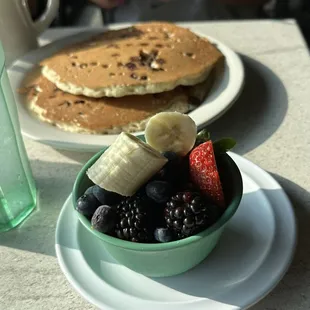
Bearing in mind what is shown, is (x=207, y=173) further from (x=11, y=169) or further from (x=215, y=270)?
(x=11, y=169)

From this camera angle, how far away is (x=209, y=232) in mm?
617

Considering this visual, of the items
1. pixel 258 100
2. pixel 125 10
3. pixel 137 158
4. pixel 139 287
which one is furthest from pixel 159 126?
pixel 125 10

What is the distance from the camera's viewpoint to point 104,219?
624 millimetres

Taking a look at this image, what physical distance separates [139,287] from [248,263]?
149 mm

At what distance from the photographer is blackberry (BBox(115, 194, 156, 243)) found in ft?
2.04

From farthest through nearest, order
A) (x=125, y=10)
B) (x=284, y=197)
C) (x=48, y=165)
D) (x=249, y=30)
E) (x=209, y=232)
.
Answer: (x=125, y=10), (x=249, y=30), (x=48, y=165), (x=284, y=197), (x=209, y=232)

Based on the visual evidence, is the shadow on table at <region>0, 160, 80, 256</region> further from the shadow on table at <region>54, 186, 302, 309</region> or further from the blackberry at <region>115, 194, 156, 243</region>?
the blackberry at <region>115, 194, 156, 243</region>

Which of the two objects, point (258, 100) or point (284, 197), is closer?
point (284, 197)

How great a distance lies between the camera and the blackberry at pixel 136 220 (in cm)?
62

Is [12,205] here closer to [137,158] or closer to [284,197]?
[137,158]

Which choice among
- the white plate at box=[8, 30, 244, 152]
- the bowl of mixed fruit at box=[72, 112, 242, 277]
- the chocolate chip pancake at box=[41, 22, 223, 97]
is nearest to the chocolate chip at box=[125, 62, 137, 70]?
the chocolate chip pancake at box=[41, 22, 223, 97]

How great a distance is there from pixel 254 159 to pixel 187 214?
35 cm

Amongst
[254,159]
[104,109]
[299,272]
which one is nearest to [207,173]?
[299,272]

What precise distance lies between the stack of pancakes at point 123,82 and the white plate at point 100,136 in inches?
1.0
